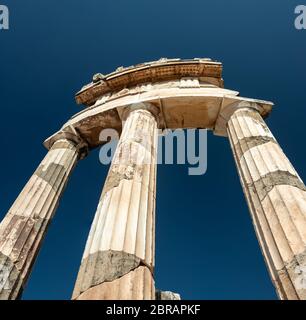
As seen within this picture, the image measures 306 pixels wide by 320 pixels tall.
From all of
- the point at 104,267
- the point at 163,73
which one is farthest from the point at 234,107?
the point at 104,267

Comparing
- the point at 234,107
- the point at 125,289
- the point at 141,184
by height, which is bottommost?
the point at 125,289

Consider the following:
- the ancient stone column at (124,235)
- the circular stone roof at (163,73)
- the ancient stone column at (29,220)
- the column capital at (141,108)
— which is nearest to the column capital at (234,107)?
the column capital at (141,108)

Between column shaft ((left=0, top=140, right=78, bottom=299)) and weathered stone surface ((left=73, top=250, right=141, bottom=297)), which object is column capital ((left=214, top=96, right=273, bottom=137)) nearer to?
column shaft ((left=0, top=140, right=78, bottom=299))

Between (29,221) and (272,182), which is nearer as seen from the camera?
(272,182)

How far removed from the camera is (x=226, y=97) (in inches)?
512

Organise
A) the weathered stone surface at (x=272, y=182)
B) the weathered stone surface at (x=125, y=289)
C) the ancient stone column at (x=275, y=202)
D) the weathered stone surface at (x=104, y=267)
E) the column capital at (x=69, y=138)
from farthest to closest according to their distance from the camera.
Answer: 1. the column capital at (x=69, y=138)
2. the weathered stone surface at (x=272, y=182)
3. the ancient stone column at (x=275, y=202)
4. the weathered stone surface at (x=104, y=267)
5. the weathered stone surface at (x=125, y=289)

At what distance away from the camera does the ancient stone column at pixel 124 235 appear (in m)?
5.71

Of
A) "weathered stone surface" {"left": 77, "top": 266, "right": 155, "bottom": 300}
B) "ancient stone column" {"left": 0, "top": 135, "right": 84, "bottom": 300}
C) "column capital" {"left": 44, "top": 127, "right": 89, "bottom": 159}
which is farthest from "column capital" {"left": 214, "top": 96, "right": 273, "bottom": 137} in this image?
"weathered stone surface" {"left": 77, "top": 266, "right": 155, "bottom": 300}

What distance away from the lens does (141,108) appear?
13.0m

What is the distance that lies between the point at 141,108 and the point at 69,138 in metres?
4.20

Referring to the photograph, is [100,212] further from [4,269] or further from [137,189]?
[4,269]

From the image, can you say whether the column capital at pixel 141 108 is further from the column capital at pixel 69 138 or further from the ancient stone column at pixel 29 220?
the ancient stone column at pixel 29 220

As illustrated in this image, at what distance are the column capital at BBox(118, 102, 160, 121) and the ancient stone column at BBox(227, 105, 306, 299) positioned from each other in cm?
396

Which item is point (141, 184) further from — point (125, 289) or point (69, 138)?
point (69, 138)
